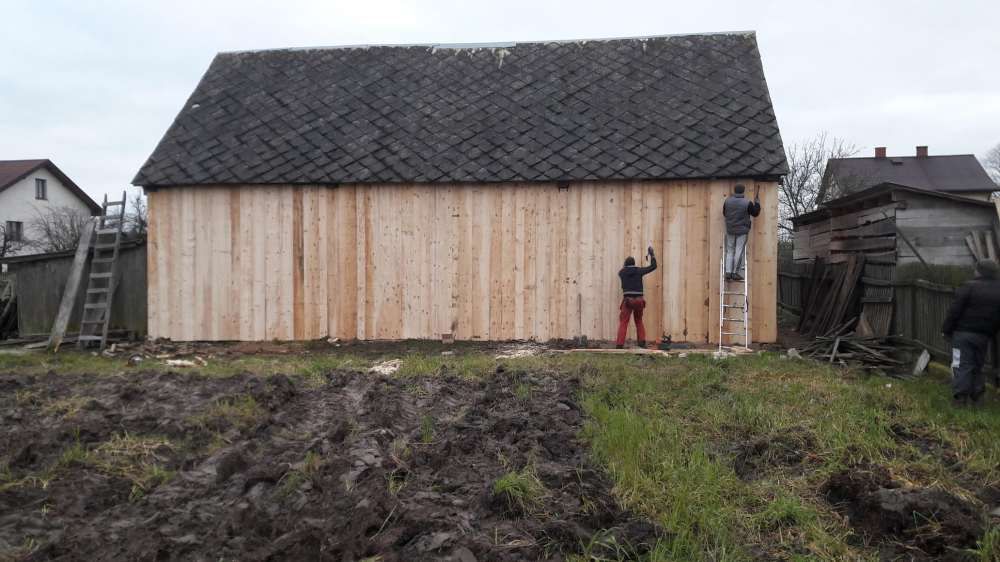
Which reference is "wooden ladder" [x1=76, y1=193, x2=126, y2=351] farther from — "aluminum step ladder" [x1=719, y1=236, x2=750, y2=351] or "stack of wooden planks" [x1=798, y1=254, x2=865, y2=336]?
"stack of wooden planks" [x1=798, y1=254, x2=865, y2=336]

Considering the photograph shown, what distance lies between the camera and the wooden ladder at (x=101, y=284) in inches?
515

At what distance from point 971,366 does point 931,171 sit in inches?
1540

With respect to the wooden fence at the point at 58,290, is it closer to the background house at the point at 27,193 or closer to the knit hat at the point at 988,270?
the knit hat at the point at 988,270

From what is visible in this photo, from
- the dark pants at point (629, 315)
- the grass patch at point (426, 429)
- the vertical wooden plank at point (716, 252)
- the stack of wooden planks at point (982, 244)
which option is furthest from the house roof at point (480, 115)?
the grass patch at point (426, 429)

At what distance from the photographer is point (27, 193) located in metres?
40.9

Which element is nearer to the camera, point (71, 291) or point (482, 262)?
point (482, 262)

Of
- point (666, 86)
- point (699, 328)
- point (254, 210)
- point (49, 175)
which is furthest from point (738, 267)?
point (49, 175)

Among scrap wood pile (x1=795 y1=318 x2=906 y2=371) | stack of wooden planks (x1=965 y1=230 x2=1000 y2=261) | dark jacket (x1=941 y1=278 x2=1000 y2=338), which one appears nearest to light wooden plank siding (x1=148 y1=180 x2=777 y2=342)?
scrap wood pile (x1=795 y1=318 x2=906 y2=371)

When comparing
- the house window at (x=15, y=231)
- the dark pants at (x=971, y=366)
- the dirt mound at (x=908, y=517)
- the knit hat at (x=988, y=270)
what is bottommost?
the dirt mound at (x=908, y=517)

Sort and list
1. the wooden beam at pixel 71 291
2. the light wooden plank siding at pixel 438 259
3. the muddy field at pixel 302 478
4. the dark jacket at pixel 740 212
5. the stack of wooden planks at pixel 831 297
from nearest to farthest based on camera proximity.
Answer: the muddy field at pixel 302 478
the dark jacket at pixel 740 212
the stack of wooden planks at pixel 831 297
the light wooden plank siding at pixel 438 259
the wooden beam at pixel 71 291

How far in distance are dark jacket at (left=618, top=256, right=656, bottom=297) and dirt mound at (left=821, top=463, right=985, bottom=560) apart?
706 cm

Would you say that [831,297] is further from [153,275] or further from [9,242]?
[9,242]

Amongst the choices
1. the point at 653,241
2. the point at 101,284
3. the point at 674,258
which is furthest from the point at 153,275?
the point at 674,258

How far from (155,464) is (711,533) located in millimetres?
4008
